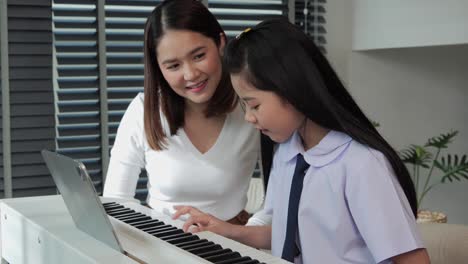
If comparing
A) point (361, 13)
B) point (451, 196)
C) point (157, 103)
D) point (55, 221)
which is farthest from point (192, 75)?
point (451, 196)

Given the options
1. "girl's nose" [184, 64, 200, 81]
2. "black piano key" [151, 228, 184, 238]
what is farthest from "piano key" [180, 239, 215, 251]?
"girl's nose" [184, 64, 200, 81]

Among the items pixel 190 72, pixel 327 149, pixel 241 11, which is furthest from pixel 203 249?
pixel 241 11

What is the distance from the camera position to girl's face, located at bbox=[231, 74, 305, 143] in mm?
1353

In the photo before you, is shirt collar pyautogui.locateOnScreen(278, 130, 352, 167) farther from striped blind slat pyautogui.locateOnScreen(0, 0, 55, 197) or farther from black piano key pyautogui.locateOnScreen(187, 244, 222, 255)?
striped blind slat pyautogui.locateOnScreen(0, 0, 55, 197)

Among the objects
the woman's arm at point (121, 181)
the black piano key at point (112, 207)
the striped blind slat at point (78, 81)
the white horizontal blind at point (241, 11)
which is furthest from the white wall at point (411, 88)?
the black piano key at point (112, 207)

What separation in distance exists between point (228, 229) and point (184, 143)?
322mm

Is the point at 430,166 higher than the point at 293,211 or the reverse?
the reverse

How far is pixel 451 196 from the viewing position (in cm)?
425

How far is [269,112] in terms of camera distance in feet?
4.43

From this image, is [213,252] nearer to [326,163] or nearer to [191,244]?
[191,244]

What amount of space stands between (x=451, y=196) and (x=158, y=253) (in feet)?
11.3

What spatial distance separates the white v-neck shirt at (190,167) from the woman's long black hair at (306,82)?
416 millimetres

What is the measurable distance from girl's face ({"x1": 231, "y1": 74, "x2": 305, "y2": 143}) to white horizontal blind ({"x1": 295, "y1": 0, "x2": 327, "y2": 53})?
2.58m

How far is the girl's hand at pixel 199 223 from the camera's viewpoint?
4.39 feet
